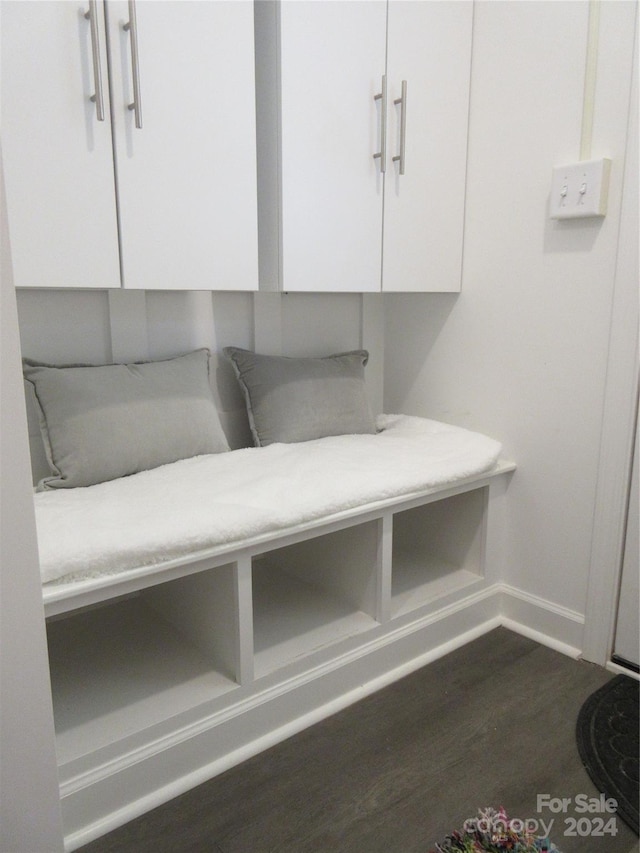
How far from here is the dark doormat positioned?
1.25 meters

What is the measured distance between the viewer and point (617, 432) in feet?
5.36

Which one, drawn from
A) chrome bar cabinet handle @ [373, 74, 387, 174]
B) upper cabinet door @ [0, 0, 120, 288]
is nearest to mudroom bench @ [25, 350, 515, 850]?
upper cabinet door @ [0, 0, 120, 288]

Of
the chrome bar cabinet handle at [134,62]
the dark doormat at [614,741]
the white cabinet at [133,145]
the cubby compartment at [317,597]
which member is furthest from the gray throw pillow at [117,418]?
the dark doormat at [614,741]

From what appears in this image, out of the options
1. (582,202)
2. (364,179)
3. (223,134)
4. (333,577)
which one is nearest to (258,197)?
(223,134)

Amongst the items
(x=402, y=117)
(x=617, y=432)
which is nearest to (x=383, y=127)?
(x=402, y=117)

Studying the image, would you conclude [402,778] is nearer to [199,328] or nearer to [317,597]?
[317,597]

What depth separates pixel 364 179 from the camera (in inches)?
65.2

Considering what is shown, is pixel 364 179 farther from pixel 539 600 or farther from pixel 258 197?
pixel 539 600

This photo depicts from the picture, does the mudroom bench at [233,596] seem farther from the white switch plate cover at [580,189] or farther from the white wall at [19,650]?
the white switch plate cover at [580,189]

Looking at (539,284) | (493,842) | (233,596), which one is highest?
(539,284)

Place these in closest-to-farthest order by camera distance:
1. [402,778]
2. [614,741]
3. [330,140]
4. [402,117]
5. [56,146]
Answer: [56,146], [402,778], [614,741], [330,140], [402,117]

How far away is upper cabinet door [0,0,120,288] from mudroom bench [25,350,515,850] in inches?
14.5

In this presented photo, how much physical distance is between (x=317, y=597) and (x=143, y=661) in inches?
20.8

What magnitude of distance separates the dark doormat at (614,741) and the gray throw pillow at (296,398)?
100cm
